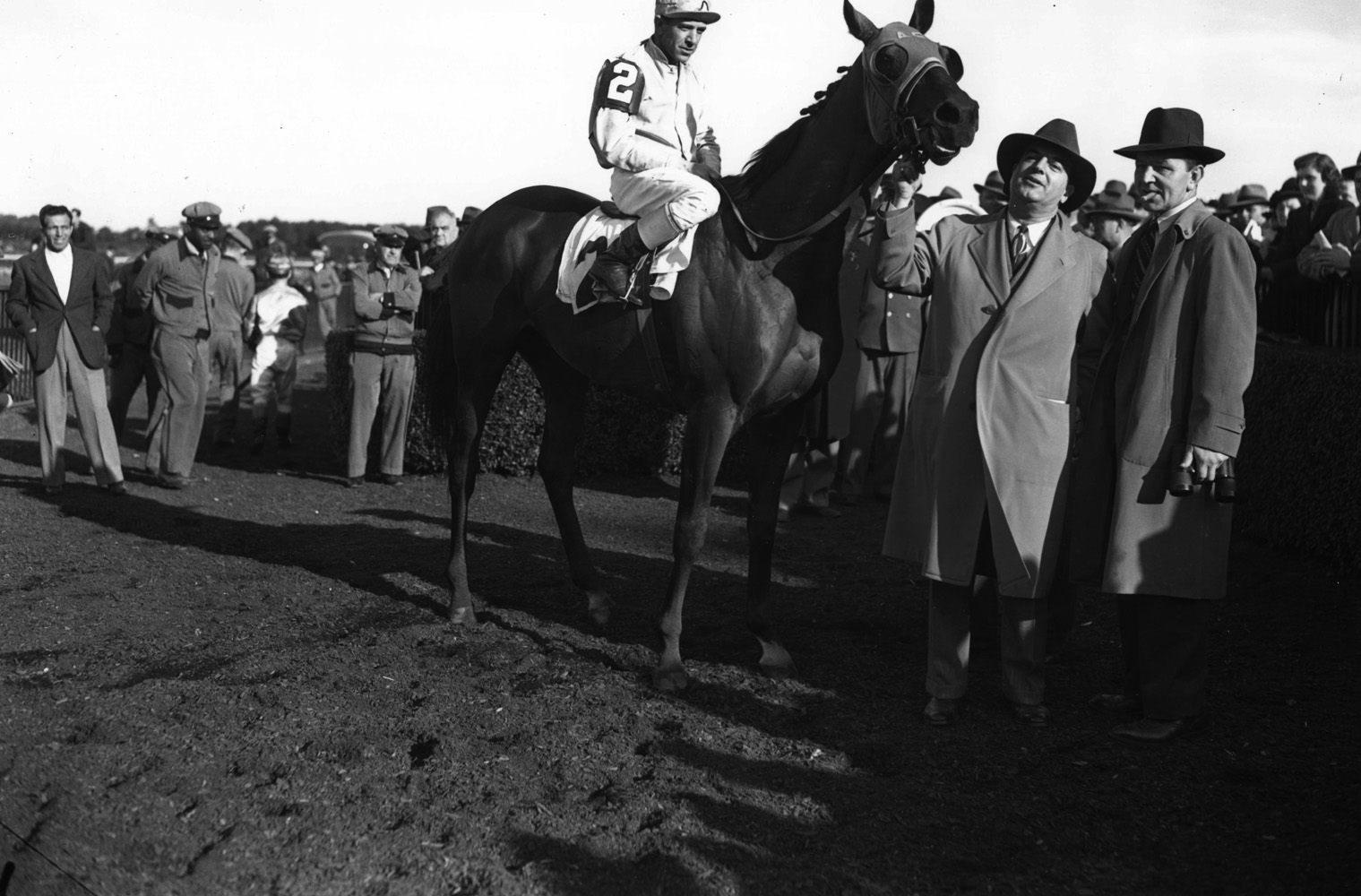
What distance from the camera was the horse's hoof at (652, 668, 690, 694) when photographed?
16.1ft

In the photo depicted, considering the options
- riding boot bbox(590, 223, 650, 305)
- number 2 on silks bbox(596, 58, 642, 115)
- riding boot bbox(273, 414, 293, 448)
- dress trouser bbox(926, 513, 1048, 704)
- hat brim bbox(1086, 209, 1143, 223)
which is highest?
hat brim bbox(1086, 209, 1143, 223)

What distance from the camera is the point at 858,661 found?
17.7 feet

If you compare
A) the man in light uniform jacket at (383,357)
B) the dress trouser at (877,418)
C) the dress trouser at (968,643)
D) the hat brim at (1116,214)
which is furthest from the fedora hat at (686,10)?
the man in light uniform jacket at (383,357)

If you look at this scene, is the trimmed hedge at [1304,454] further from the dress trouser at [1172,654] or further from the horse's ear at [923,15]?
the horse's ear at [923,15]

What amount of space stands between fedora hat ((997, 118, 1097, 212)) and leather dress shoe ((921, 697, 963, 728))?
188cm

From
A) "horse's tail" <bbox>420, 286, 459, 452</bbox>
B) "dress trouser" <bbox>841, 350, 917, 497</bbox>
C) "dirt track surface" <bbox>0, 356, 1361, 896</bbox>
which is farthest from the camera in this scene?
"dress trouser" <bbox>841, 350, 917, 497</bbox>

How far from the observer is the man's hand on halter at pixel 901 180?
4.66 meters

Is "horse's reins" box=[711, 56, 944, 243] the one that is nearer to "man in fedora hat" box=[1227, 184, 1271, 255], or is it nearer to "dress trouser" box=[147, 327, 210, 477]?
"dress trouser" box=[147, 327, 210, 477]

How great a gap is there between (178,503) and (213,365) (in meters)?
2.95

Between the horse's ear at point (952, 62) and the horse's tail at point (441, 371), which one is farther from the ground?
the horse's ear at point (952, 62)

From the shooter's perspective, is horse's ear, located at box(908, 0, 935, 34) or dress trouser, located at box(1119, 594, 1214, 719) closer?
dress trouser, located at box(1119, 594, 1214, 719)

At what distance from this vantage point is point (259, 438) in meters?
11.7

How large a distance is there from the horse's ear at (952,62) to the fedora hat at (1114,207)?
167 inches

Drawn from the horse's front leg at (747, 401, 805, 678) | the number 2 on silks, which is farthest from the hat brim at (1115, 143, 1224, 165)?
the number 2 on silks
